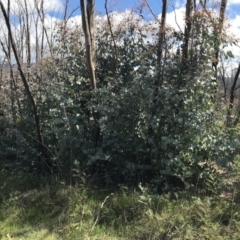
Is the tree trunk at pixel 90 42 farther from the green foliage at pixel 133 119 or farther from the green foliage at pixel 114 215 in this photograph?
the green foliage at pixel 114 215

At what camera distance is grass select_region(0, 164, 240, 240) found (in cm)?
341

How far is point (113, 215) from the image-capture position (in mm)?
3793

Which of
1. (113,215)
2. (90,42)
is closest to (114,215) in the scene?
(113,215)

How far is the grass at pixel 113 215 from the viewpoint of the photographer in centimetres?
341

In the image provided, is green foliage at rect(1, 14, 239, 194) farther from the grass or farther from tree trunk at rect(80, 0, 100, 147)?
the grass

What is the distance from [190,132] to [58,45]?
2.42 m

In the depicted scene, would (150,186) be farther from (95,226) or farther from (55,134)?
(55,134)

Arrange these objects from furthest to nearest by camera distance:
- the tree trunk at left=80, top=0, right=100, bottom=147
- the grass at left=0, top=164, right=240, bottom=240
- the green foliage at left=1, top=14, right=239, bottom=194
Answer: the tree trunk at left=80, top=0, right=100, bottom=147 < the green foliage at left=1, top=14, right=239, bottom=194 < the grass at left=0, top=164, right=240, bottom=240

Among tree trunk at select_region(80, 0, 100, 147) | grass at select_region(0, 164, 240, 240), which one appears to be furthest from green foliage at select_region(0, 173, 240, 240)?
tree trunk at select_region(80, 0, 100, 147)

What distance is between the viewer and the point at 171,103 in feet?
13.2

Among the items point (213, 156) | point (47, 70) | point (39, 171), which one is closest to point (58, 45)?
point (47, 70)

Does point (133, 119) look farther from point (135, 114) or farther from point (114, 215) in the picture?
A: point (114, 215)

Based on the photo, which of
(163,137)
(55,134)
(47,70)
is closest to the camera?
(163,137)

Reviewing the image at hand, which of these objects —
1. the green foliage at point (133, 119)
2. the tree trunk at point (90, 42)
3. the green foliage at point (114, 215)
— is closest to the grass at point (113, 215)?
the green foliage at point (114, 215)
